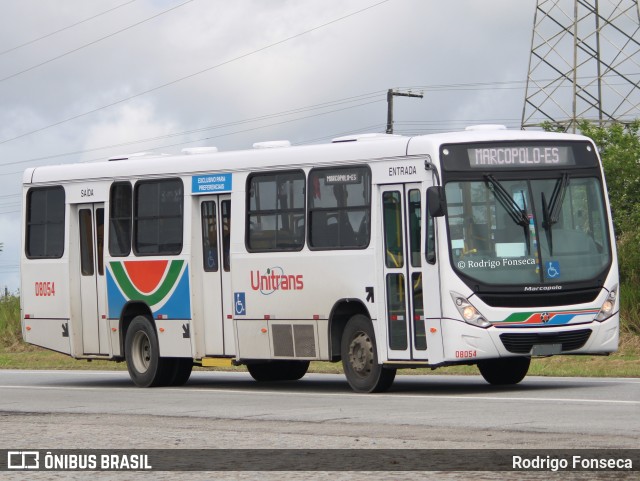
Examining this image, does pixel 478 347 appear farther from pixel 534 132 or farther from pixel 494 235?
pixel 534 132

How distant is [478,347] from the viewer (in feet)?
60.4

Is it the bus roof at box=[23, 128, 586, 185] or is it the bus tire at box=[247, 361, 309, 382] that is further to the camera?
the bus tire at box=[247, 361, 309, 382]

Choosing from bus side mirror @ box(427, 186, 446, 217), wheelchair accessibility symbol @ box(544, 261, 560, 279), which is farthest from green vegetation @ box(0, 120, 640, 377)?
bus side mirror @ box(427, 186, 446, 217)

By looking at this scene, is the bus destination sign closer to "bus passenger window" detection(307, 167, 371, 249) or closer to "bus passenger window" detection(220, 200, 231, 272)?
"bus passenger window" detection(307, 167, 371, 249)

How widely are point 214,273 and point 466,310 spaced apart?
4.64 metres

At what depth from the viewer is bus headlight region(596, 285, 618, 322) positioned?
62.5 feet

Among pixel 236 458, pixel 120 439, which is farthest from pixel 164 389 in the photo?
pixel 236 458

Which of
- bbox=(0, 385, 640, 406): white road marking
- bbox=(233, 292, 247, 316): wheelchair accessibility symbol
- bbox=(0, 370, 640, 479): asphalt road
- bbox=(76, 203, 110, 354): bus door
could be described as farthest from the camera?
bbox=(76, 203, 110, 354): bus door

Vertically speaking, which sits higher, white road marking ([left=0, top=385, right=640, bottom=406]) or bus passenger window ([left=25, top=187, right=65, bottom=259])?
bus passenger window ([left=25, top=187, right=65, bottom=259])

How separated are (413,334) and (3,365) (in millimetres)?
15934

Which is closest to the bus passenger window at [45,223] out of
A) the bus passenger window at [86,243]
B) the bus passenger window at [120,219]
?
the bus passenger window at [86,243]

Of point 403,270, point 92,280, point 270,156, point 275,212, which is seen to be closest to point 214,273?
point 275,212

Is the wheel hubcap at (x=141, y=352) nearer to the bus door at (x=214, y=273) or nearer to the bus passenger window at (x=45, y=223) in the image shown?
the bus door at (x=214, y=273)

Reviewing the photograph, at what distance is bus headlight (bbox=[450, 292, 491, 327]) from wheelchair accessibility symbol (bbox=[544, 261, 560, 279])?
1019 mm
